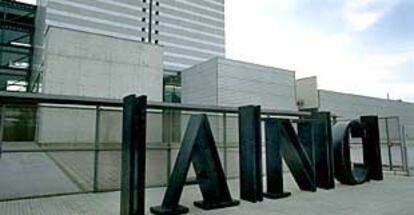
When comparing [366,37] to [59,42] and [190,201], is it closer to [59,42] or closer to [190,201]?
[190,201]

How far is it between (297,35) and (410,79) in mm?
12079

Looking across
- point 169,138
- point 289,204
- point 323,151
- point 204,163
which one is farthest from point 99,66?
point 289,204

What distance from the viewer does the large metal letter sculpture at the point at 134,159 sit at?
5090mm

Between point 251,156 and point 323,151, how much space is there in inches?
96.1

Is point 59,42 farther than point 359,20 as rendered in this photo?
Yes

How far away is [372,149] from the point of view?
921 cm

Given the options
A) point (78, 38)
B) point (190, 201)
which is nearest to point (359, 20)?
point (190, 201)

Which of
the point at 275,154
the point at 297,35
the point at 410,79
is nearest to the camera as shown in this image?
the point at 275,154

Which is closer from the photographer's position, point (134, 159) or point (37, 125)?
point (134, 159)

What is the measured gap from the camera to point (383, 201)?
617cm

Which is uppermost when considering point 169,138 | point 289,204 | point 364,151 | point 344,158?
point 169,138

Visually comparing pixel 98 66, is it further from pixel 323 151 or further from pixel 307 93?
pixel 323 151

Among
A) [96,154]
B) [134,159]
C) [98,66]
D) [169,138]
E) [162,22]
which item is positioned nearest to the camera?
[134,159]

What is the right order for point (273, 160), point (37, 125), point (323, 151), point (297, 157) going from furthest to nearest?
point (323, 151), point (297, 157), point (37, 125), point (273, 160)
